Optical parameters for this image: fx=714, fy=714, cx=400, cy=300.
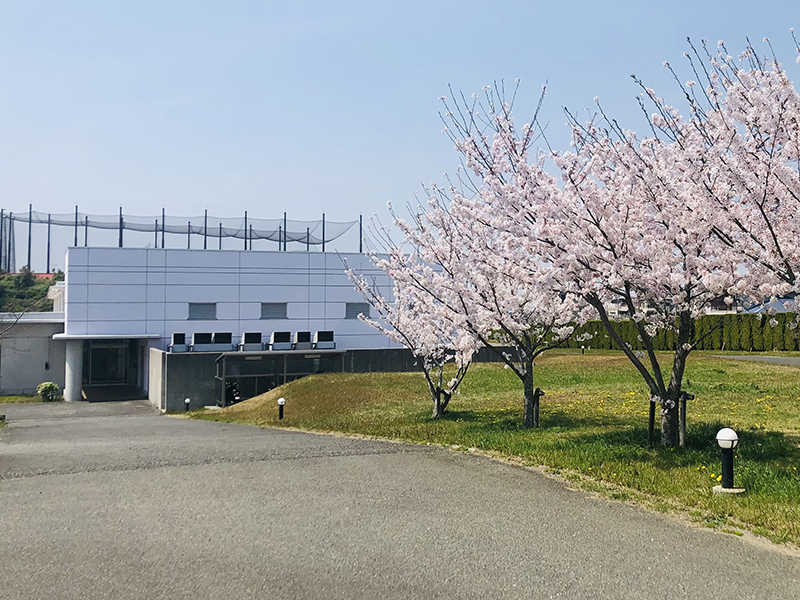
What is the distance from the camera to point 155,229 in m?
52.2

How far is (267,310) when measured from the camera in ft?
154

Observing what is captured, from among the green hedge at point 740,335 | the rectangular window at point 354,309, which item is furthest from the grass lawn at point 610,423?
the rectangular window at point 354,309

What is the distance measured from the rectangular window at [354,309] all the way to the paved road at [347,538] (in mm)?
36570

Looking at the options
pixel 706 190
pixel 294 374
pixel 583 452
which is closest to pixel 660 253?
pixel 706 190

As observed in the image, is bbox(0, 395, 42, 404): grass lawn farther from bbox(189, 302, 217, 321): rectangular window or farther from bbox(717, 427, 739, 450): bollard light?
bbox(717, 427, 739, 450): bollard light

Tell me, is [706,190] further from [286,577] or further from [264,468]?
[264,468]

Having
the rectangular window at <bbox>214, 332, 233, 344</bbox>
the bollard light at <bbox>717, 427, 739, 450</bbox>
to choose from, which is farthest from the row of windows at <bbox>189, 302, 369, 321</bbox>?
the bollard light at <bbox>717, 427, 739, 450</bbox>

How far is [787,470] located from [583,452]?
121 inches

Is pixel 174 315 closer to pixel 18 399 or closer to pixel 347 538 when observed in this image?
pixel 18 399

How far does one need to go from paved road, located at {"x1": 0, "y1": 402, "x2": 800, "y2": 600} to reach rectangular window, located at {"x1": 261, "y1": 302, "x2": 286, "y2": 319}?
3483cm

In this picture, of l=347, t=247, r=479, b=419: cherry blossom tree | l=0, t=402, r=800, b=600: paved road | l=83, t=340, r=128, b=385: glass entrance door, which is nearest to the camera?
l=0, t=402, r=800, b=600: paved road

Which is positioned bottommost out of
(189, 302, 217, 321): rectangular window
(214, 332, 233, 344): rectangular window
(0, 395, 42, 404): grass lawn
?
(0, 395, 42, 404): grass lawn

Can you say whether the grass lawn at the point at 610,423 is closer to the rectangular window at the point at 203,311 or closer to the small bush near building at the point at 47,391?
the rectangular window at the point at 203,311

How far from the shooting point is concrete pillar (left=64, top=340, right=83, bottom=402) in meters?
42.2
